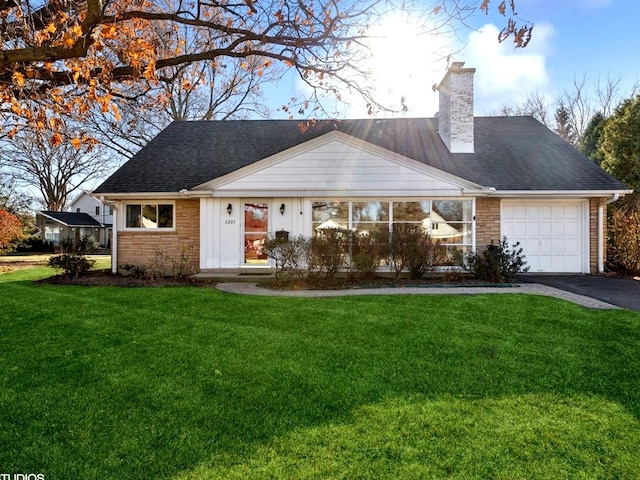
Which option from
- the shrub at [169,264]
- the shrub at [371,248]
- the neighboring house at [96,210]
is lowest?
the shrub at [169,264]

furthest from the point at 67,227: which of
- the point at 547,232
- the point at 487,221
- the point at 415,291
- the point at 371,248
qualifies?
the point at 547,232

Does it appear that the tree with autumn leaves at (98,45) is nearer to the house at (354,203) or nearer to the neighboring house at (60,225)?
the house at (354,203)

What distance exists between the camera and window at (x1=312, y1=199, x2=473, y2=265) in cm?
1174

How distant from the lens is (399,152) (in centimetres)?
1402

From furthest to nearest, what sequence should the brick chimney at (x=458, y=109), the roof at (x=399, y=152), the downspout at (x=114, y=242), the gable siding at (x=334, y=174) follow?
the brick chimney at (x=458, y=109)
the downspout at (x=114, y=242)
the roof at (x=399, y=152)
the gable siding at (x=334, y=174)

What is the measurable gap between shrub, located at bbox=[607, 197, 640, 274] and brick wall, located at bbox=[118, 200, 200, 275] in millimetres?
13361

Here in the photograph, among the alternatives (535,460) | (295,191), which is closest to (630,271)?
(295,191)

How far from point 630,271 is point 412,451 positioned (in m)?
12.5

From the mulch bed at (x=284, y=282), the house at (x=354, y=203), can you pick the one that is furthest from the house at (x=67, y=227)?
the mulch bed at (x=284, y=282)

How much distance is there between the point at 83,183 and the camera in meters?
42.6

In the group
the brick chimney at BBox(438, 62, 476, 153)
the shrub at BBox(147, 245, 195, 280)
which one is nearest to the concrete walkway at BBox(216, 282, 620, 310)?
the shrub at BBox(147, 245, 195, 280)

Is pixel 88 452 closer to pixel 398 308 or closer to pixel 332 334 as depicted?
pixel 332 334

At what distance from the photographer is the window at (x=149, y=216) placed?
1273 centimetres

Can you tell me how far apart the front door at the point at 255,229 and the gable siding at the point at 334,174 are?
0.69 meters
